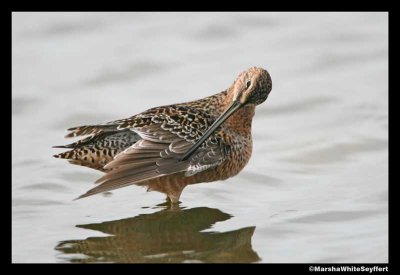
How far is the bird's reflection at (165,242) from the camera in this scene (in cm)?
627

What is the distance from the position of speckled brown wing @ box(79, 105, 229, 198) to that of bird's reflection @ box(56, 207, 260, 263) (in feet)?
1.17

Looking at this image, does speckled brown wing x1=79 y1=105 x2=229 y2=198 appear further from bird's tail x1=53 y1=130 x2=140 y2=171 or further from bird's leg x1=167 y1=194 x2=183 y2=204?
bird's leg x1=167 y1=194 x2=183 y2=204

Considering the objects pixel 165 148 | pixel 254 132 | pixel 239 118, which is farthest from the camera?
pixel 254 132

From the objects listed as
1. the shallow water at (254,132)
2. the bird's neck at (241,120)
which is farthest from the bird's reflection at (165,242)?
the bird's neck at (241,120)

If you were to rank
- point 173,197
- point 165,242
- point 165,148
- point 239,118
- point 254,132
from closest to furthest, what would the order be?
point 165,242 → point 165,148 → point 173,197 → point 239,118 → point 254,132

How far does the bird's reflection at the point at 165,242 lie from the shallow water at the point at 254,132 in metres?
0.01

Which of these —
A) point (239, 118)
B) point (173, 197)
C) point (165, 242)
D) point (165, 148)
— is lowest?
point (165, 242)

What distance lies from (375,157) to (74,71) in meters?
A: 3.32

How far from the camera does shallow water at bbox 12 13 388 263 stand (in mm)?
6582

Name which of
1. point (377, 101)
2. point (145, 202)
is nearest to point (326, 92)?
point (377, 101)

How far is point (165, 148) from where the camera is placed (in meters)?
6.99

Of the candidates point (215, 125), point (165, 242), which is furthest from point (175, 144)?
point (165, 242)

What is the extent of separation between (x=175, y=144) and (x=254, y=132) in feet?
6.89

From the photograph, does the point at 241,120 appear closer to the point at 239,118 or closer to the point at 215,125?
the point at 239,118
